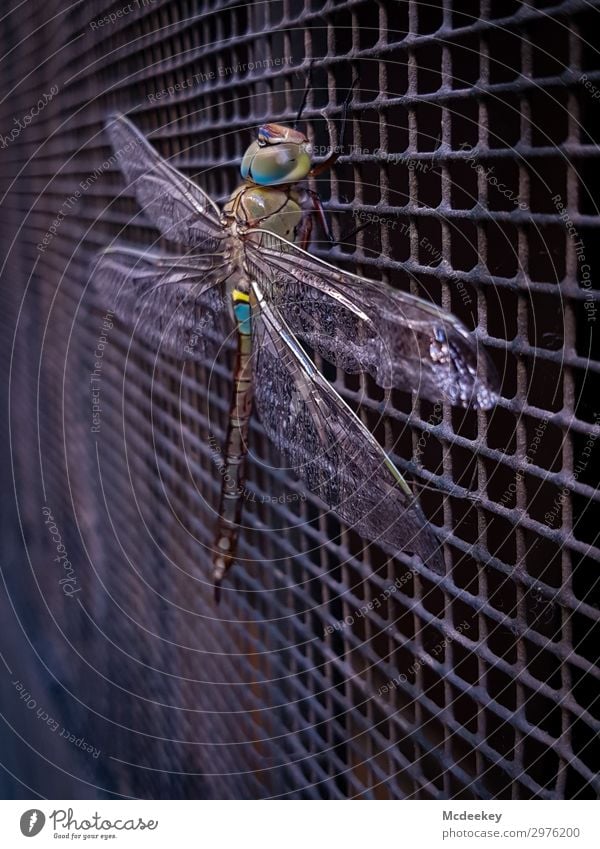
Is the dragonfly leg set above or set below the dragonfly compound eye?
below

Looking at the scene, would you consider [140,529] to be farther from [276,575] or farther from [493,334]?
[493,334]

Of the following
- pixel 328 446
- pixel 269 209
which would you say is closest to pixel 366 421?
pixel 328 446
